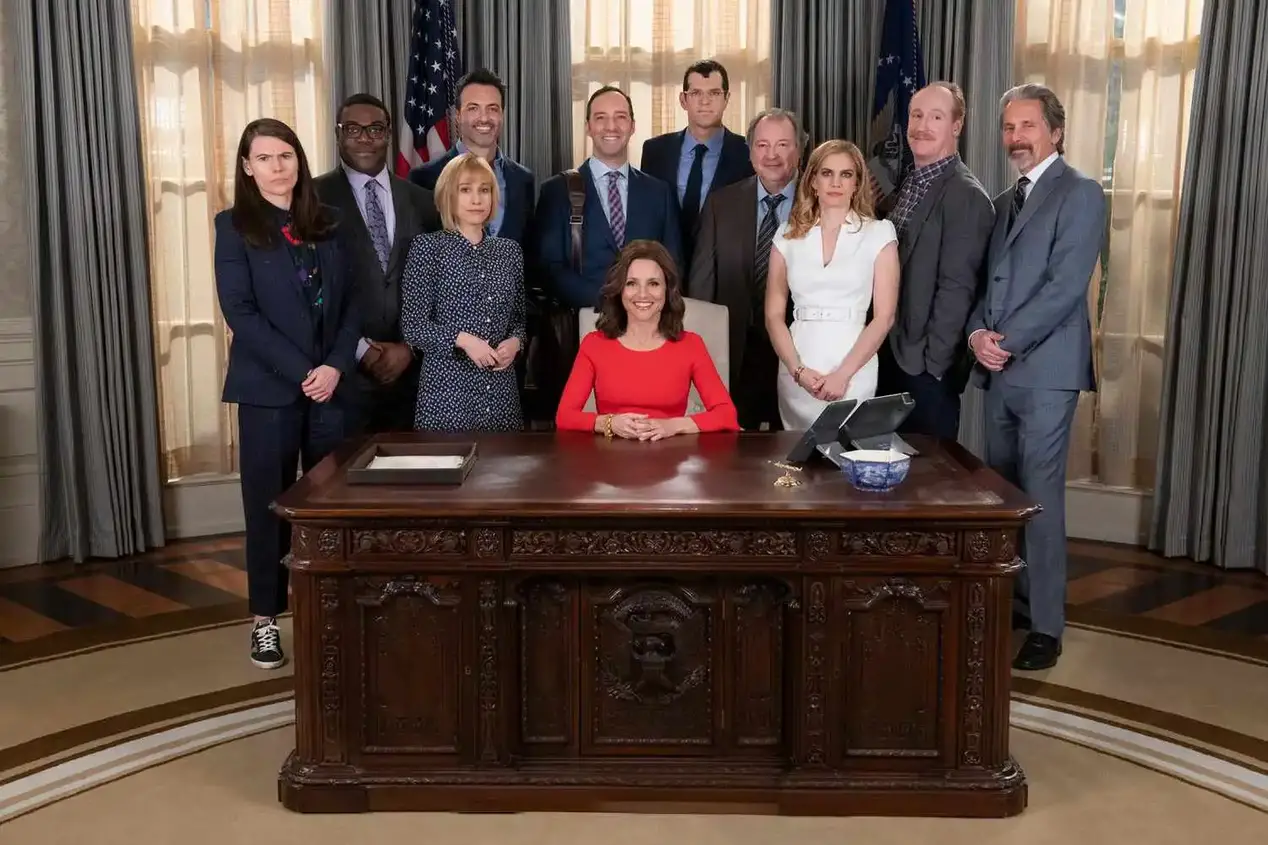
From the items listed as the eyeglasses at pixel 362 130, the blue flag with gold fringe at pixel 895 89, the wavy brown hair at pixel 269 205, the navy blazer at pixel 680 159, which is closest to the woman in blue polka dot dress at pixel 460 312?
the wavy brown hair at pixel 269 205

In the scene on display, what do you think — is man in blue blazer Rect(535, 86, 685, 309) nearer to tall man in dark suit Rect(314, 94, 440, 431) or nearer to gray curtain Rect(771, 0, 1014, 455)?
tall man in dark suit Rect(314, 94, 440, 431)

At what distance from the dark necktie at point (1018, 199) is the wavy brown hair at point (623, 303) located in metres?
1.10

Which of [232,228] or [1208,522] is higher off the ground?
[232,228]

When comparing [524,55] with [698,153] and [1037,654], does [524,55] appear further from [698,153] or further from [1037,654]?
[1037,654]

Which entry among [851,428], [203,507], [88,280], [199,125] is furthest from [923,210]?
[203,507]

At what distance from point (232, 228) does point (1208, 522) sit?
12.7ft

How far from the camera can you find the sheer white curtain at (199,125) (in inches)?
220

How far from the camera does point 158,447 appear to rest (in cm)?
562

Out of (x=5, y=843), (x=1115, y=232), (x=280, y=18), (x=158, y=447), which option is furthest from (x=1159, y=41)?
(x=5, y=843)

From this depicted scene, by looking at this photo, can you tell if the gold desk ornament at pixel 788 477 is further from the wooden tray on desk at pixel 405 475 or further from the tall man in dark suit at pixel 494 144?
the tall man in dark suit at pixel 494 144

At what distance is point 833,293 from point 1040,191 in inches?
27.1

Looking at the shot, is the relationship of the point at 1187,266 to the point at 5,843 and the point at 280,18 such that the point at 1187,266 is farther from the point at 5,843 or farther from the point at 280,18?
the point at 5,843

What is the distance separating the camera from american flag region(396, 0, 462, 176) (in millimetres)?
5391

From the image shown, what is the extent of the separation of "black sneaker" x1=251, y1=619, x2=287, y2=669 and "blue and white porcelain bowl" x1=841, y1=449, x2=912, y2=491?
1991 mm
